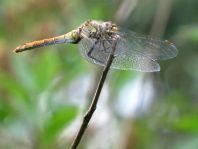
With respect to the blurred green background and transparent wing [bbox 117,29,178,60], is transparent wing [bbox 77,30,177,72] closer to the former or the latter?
transparent wing [bbox 117,29,178,60]

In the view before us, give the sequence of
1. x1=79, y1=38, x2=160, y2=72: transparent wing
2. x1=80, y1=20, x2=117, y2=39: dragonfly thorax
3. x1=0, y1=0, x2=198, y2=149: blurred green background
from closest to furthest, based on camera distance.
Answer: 1. x1=80, y1=20, x2=117, y2=39: dragonfly thorax
2. x1=79, y1=38, x2=160, y2=72: transparent wing
3. x1=0, y1=0, x2=198, y2=149: blurred green background

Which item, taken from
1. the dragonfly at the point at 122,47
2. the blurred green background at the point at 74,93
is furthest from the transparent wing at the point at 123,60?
the blurred green background at the point at 74,93

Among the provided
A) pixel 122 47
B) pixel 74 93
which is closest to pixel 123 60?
pixel 122 47

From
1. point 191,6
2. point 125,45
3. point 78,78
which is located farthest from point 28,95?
point 191,6

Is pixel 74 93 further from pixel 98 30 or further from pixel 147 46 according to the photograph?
pixel 98 30

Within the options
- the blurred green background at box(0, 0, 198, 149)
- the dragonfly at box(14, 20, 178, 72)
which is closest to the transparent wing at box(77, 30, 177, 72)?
the dragonfly at box(14, 20, 178, 72)

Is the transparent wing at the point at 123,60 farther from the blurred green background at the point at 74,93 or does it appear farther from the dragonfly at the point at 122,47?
the blurred green background at the point at 74,93
